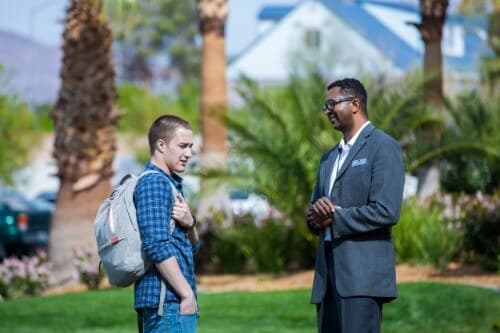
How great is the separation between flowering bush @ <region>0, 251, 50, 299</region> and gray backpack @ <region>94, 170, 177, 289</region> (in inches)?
383

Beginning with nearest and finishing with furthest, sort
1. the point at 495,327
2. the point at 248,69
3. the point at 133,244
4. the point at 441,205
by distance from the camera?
the point at 133,244 → the point at 495,327 → the point at 441,205 → the point at 248,69

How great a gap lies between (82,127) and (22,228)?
845cm

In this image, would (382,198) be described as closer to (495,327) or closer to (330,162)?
(330,162)

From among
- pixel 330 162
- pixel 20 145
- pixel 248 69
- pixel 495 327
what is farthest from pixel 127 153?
pixel 330 162

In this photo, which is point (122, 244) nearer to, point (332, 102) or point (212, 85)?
point (332, 102)

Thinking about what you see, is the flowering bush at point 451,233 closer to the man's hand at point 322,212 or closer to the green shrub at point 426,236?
the green shrub at point 426,236

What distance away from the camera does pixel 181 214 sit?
222 inches

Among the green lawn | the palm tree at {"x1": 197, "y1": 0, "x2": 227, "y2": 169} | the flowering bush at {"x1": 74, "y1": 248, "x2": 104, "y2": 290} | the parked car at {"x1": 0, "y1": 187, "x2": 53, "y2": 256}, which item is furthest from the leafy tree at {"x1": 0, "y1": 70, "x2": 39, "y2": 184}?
the green lawn

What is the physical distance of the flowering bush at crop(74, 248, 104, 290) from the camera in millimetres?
15250

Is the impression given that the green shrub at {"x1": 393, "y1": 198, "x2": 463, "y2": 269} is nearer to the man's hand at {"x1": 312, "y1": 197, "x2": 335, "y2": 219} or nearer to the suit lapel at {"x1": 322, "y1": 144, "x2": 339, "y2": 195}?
the suit lapel at {"x1": 322, "y1": 144, "x2": 339, "y2": 195}

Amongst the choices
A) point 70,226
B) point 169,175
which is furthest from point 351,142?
point 70,226

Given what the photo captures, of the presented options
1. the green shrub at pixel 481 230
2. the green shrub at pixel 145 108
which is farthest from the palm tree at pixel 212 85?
the green shrub at pixel 145 108

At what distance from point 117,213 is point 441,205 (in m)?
11.1

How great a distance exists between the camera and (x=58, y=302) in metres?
13.3
